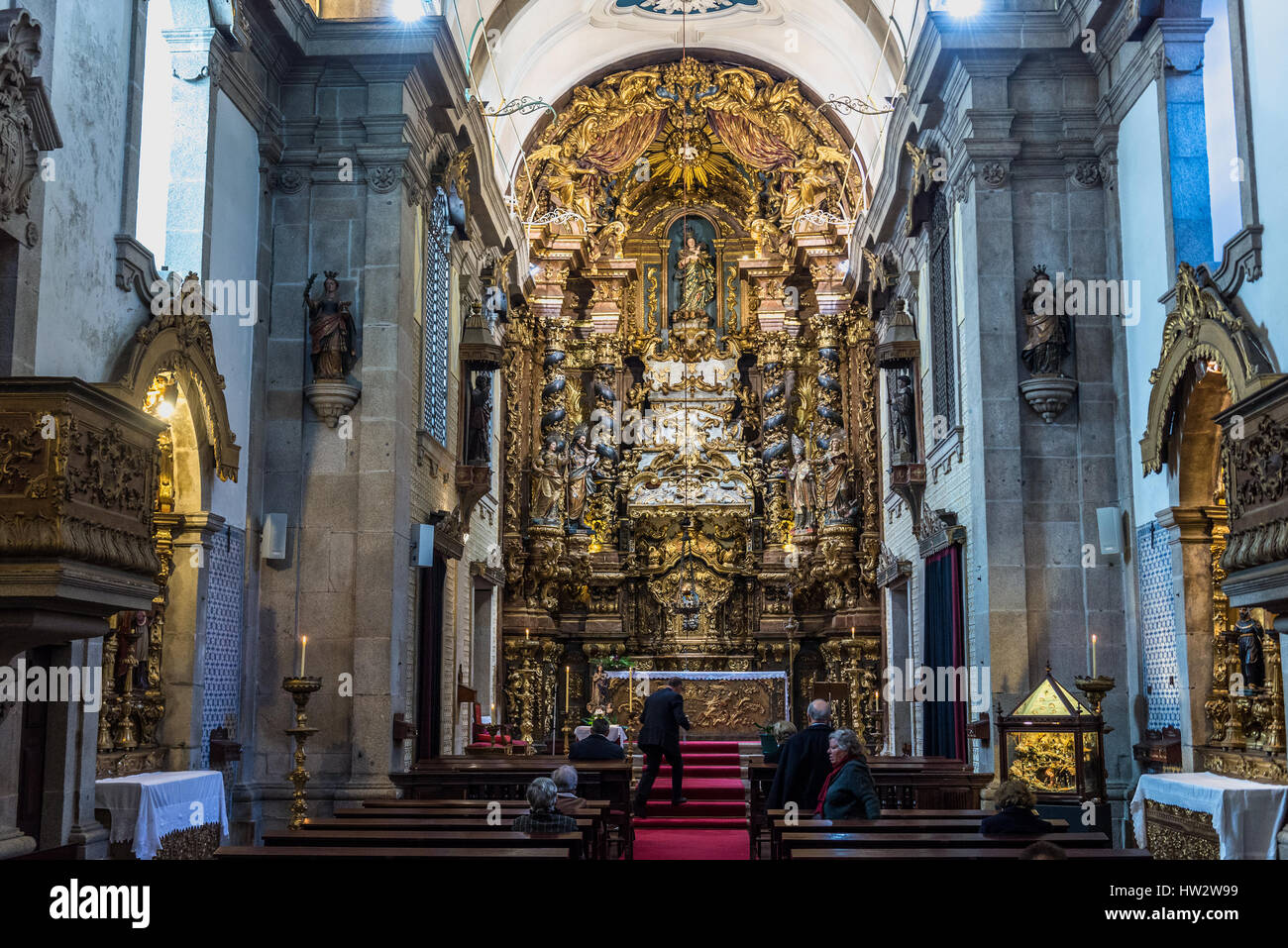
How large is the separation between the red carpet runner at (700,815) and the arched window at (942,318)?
5.03m

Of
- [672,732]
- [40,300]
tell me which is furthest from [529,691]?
[40,300]

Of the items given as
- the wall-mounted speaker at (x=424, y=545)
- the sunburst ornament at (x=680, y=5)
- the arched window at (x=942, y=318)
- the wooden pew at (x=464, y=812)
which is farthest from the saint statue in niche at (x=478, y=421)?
the wooden pew at (x=464, y=812)

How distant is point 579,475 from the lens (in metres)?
22.7

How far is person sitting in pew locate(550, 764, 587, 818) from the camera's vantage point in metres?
8.73

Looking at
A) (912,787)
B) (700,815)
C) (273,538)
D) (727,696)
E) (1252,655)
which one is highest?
(273,538)

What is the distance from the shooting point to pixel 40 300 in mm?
8453

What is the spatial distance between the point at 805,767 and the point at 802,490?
13130 millimetres

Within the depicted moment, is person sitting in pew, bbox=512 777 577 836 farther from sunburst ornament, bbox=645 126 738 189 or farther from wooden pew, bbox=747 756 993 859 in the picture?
sunburst ornament, bbox=645 126 738 189

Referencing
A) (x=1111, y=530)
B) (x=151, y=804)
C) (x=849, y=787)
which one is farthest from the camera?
(x=1111, y=530)

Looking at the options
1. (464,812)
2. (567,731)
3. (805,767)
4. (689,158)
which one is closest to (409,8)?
(689,158)

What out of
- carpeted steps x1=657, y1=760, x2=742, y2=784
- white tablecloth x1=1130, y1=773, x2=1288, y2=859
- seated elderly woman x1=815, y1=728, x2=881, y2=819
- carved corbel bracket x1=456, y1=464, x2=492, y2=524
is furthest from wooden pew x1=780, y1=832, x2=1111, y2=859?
carpeted steps x1=657, y1=760, x2=742, y2=784

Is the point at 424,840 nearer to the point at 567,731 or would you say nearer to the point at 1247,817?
the point at 1247,817

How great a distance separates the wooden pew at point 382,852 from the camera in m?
6.28

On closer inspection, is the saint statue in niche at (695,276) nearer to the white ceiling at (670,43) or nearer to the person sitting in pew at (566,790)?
the white ceiling at (670,43)
